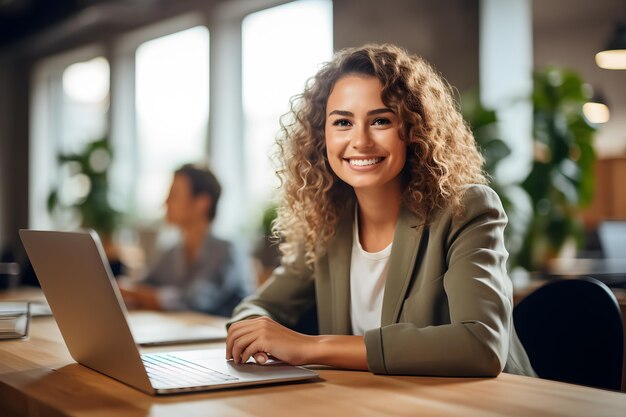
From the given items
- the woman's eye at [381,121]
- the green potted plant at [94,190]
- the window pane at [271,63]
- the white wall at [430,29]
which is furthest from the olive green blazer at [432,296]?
the green potted plant at [94,190]

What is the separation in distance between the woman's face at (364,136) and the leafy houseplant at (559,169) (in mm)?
2608

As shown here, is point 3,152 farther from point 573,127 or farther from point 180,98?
point 573,127

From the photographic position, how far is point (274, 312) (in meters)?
2.07

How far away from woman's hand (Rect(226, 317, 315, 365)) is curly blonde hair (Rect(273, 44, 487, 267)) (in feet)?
1.49

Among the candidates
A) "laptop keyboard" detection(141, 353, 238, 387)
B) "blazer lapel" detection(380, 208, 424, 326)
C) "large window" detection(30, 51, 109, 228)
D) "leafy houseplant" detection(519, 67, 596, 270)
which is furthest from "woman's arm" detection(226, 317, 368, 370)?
"large window" detection(30, 51, 109, 228)

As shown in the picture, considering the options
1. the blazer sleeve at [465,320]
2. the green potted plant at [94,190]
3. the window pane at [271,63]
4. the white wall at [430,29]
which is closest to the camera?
the blazer sleeve at [465,320]

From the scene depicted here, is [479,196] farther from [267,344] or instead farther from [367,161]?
[267,344]

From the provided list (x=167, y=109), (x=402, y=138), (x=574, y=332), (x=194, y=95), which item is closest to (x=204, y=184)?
(x=402, y=138)

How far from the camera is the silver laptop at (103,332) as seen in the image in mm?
1249

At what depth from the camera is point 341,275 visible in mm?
1950

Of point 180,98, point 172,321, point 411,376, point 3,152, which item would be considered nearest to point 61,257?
point 411,376

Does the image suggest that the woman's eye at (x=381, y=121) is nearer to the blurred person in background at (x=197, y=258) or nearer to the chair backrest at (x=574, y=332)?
the chair backrest at (x=574, y=332)

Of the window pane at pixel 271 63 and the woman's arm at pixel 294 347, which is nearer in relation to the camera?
the woman's arm at pixel 294 347

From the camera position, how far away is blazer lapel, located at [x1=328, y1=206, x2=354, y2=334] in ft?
6.35
